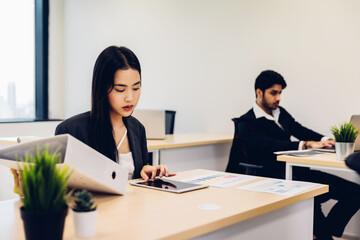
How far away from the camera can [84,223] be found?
3.12ft

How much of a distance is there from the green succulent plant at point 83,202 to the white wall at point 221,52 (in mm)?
3072

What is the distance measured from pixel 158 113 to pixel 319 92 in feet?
4.72

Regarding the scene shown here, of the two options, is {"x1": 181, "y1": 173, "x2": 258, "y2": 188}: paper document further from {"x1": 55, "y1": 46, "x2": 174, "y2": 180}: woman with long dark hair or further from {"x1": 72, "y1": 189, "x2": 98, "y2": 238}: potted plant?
{"x1": 72, "y1": 189, "x2": 98, "y2": 238}: potted plant

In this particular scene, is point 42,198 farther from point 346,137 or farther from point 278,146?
point 278,146

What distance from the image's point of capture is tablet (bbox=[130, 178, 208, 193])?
5.04 ft

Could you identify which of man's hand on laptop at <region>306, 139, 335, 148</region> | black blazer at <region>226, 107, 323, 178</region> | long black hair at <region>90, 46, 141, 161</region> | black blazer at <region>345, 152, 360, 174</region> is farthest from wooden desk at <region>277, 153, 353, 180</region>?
black blazer at <region>345, 152, 360, 174</region>

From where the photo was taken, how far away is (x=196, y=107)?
178 inches

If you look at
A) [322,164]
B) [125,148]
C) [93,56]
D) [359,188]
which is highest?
[93,56]

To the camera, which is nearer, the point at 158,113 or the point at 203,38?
the point at 158,113

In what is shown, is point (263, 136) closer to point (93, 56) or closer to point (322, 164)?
point (322, 164)

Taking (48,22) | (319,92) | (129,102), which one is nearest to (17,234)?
(129,102)

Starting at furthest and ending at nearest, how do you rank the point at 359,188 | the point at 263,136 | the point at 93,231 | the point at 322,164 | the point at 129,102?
the point at 263,136, the point at 359,188, the point at 322,164, the point at 129,102, the point at 93,231

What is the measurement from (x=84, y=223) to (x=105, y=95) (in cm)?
90

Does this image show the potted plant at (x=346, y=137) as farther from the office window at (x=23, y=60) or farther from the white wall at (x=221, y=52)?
the office window at (x=23, y=60)
